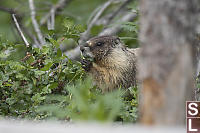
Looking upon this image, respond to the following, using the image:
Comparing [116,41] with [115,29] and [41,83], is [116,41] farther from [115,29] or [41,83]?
[115,29]

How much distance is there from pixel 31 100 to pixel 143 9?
167 centimetres

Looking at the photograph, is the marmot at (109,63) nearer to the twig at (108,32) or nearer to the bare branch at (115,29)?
the twig at (108,32)

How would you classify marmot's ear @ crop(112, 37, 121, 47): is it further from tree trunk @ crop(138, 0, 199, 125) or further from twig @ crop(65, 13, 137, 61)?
tree trunk @ crop(138, 0, 199, 125)

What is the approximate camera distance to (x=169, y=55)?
1.83 meters

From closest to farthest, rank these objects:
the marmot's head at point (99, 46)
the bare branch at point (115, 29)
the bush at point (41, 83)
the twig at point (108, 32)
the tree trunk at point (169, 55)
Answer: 1. the tree trunk at point (169, 55)
2. the bush at point (41, 83)
3. the marmot's head at point (99, 46)
4. the twig at point (108, 32)
5. the bare branch at point (115, 29)

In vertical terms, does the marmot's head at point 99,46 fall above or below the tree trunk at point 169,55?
above

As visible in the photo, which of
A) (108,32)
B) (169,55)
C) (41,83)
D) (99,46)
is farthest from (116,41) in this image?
(169,55)

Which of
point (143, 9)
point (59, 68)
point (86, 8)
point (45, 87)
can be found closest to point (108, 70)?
point (59, 68)

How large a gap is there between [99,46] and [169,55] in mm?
2714

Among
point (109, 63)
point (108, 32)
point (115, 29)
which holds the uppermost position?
point (115, 29)

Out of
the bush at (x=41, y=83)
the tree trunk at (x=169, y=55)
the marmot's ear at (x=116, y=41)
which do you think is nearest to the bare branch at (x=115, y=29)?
the marmot's ear at (x=116, y=41)

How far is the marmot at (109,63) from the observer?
14.5 ft

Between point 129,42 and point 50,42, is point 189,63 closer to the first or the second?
point 50,42

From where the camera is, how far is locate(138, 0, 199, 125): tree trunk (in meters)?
1.81
